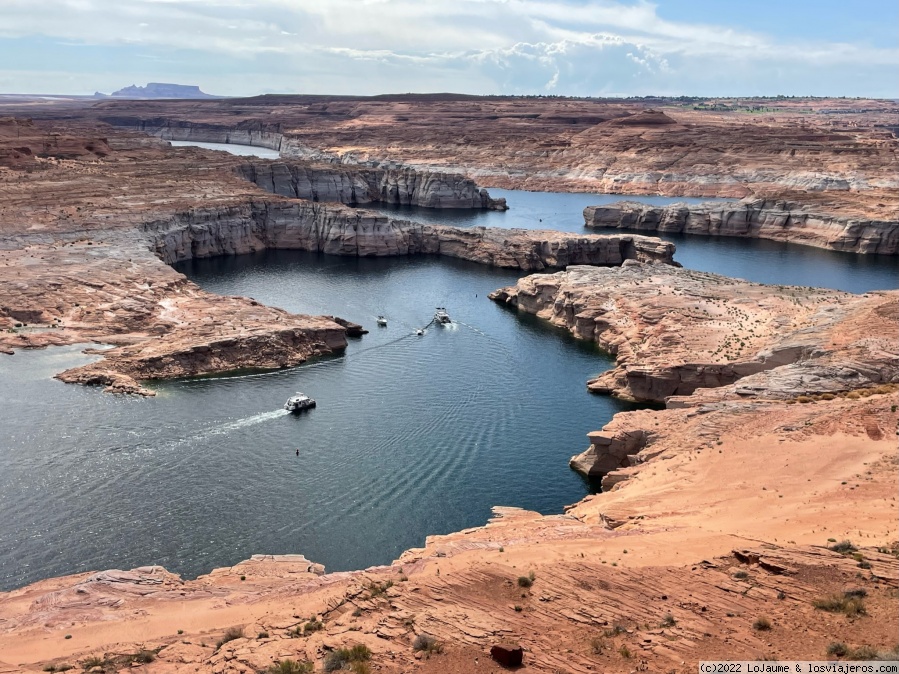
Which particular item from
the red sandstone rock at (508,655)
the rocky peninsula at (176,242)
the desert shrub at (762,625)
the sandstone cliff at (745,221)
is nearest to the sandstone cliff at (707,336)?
the desert shrub at (762,625)

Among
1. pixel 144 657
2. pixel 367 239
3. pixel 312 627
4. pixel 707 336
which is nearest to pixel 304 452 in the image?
pixel 312 627

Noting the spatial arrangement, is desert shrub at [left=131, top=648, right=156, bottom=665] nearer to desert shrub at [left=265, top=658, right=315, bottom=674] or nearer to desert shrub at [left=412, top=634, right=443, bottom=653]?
desert shrub at [left=265, top=658, right=315, bottom=674]

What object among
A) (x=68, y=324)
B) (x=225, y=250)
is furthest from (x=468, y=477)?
(x=225, y=250)

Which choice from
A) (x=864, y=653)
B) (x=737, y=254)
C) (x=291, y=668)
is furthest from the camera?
(x=737, y=254)

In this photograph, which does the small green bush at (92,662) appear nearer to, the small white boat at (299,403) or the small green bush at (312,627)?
the small green bush at (312,627)

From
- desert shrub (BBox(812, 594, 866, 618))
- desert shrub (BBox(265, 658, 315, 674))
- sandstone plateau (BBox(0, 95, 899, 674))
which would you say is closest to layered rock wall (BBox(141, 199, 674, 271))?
sandstone plateau (BBox(0, 95, 899, 674))

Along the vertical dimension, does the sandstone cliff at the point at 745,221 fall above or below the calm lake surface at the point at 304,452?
above

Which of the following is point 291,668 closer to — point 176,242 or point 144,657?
point 144,657

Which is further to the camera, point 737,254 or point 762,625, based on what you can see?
point 737,254
